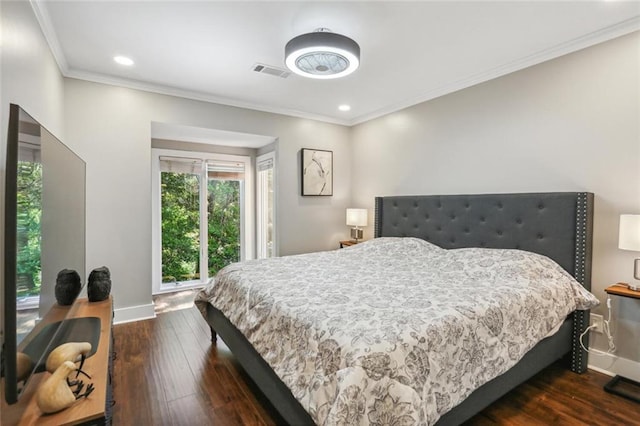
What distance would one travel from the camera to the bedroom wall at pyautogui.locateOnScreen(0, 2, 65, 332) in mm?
1392

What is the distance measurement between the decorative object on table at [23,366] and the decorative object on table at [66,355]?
0.57ft

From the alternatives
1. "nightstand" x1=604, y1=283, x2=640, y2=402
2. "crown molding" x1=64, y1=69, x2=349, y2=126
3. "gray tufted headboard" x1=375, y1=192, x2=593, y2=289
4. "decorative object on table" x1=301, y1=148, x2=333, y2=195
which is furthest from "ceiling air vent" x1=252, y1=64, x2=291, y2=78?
"nightstand" x1=604, y1=283, x2=640, y2=402

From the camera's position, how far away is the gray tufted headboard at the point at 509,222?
234 cm

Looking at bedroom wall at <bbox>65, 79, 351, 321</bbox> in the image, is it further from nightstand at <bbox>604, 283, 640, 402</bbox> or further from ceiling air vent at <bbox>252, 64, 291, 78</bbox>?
nightstand at <bbox>604, 283, 640, 402</bbox>

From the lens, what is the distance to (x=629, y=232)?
202 cm

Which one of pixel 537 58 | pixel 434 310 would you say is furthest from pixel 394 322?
pixel 537 58

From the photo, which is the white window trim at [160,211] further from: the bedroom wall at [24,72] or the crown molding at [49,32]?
the bedroom wall at [24,72]

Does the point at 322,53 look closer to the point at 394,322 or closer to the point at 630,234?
the point at 394,322

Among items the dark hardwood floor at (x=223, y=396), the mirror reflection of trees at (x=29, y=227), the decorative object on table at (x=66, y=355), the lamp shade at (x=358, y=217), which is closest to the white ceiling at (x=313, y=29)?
the mirror reflection of trees at (x=29, y=227)

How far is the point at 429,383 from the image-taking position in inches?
53.5

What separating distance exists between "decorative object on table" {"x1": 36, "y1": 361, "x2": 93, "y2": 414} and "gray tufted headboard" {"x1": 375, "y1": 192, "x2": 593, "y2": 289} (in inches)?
120

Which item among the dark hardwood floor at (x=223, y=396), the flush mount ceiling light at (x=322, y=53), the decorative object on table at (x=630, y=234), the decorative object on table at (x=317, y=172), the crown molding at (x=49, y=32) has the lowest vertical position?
the dark hardwood floor at (x=223, y=396)

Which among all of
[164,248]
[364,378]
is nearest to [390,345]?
[364,378]

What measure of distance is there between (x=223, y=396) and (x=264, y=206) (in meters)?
3.37
